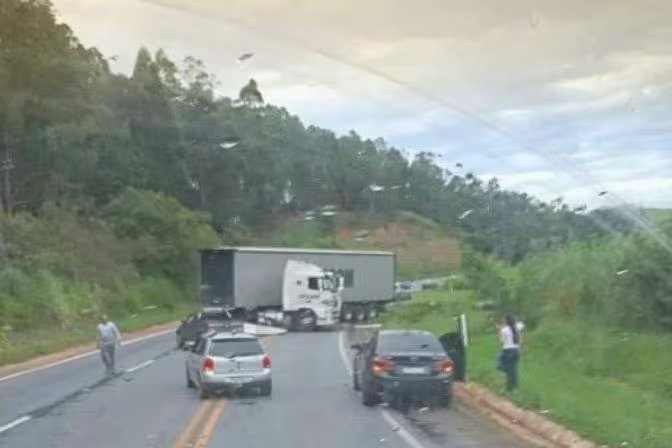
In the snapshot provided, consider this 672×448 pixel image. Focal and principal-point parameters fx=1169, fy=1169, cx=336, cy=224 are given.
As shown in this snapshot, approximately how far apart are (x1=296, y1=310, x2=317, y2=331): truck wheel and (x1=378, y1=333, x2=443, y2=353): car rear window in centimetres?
3435

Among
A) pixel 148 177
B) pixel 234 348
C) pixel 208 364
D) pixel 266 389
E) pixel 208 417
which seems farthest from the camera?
pixel 148 177

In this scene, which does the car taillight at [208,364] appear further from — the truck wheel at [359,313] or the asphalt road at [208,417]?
the truck wheel at [359,313]

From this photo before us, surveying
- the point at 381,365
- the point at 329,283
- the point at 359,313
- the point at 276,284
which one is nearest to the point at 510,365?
the point at 381,365

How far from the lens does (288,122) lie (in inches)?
3056

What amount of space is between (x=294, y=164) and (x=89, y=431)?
57522 millimetres

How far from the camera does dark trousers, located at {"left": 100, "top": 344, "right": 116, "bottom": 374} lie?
3031 cm

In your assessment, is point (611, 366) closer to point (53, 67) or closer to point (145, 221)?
point (53, 67)

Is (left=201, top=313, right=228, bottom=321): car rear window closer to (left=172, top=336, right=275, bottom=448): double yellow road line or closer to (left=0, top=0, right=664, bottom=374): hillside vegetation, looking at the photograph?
(left=0, top=0, right=664, bottom=374): hillside vegetation

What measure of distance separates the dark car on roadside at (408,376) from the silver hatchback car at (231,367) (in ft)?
9.01


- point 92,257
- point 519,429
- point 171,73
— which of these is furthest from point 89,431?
point 171,73

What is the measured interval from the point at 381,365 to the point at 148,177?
2344 inches

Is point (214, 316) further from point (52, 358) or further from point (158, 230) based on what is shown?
point (158, 230)

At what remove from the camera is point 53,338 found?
4731cm

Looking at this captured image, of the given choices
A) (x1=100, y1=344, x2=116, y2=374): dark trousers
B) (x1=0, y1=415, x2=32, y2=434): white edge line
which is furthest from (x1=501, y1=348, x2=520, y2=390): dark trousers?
(x1=100, y1=344, x2=116, y2=374): dark trousers
